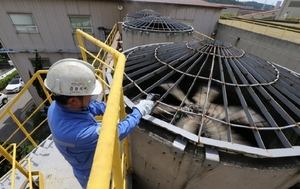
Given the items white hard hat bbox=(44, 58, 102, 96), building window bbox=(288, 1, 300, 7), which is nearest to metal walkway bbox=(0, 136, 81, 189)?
white hard hat bbox=(44, 58, 102, 96)

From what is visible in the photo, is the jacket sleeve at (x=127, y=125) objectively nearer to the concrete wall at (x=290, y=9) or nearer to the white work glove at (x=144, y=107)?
the white work glove at (x=144, y=107)

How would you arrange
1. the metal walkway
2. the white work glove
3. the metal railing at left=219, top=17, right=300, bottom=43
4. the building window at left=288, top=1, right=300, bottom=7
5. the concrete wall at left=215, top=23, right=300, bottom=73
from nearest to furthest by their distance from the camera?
the white work glove < the metal walkway < the concrete wall at left=215, top=23, right=300, bottom=73 < the metal railing at left=219, top=17, right=300, bottom=43 < the building window at left=288, top=1, right=300, bottom=7

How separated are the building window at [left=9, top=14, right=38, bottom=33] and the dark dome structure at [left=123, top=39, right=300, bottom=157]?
13222mm

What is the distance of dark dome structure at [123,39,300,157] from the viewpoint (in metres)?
3.00

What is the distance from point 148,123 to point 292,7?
4144 centimetres

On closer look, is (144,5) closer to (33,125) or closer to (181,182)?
(181,182)

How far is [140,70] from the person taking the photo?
375 cm

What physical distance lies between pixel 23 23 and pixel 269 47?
18641mm

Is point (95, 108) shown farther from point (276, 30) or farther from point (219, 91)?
point (276, 30)

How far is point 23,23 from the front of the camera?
39.4 ft

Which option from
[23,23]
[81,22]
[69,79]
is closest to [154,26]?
[69,79]

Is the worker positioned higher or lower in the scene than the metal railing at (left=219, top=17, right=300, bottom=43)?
higher

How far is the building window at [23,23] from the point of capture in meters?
11.7

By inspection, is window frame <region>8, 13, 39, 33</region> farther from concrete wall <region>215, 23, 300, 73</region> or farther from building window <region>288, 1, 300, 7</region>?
Result: building window <region>288, 1, 300, 7</region>
